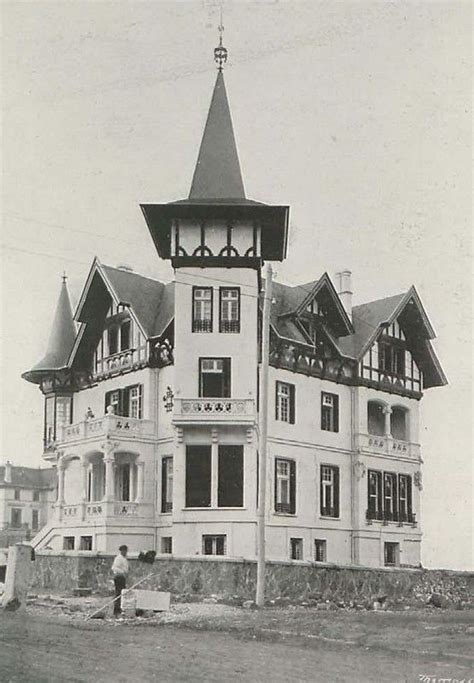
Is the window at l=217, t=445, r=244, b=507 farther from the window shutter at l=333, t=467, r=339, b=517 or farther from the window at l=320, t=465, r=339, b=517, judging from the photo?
the window shutter at l=333, t=467, r=339, b=517

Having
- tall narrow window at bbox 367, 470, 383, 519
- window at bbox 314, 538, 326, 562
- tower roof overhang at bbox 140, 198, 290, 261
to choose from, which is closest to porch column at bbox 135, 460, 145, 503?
window at bbox 314, 538, 326, 562

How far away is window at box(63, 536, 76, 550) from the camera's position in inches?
1305

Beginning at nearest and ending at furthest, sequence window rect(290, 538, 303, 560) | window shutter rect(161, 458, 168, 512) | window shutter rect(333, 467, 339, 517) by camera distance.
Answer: window shutter rect(161, 458, 168, 512)
window rect(290, 538, 303, 560)
window shutter rect(333, 467, 339, 517)

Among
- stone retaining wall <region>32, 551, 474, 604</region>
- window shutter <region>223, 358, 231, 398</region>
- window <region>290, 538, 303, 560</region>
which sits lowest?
stone retaining wall <region>32, 551, 474, 604</region>

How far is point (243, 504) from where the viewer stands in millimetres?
30562

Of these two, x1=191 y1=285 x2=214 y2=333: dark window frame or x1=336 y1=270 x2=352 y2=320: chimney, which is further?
x1=336 y1=270 x2=352 y2=320: chimney

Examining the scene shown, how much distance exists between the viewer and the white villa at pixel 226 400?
3075cm

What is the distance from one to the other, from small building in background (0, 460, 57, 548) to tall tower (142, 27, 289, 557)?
212 feet

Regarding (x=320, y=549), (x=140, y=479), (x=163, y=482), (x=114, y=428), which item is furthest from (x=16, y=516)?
(x=114, y=428)

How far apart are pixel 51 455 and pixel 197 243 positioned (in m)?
11.1

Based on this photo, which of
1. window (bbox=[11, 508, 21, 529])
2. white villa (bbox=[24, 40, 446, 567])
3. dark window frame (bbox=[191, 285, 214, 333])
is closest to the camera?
white villa (bbox=[24, 40, 446, 567])

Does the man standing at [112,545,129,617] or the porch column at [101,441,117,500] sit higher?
the porch column at [101,441,117,500]

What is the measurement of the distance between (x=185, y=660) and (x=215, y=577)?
13.5 m

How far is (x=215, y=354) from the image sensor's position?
102 feet
